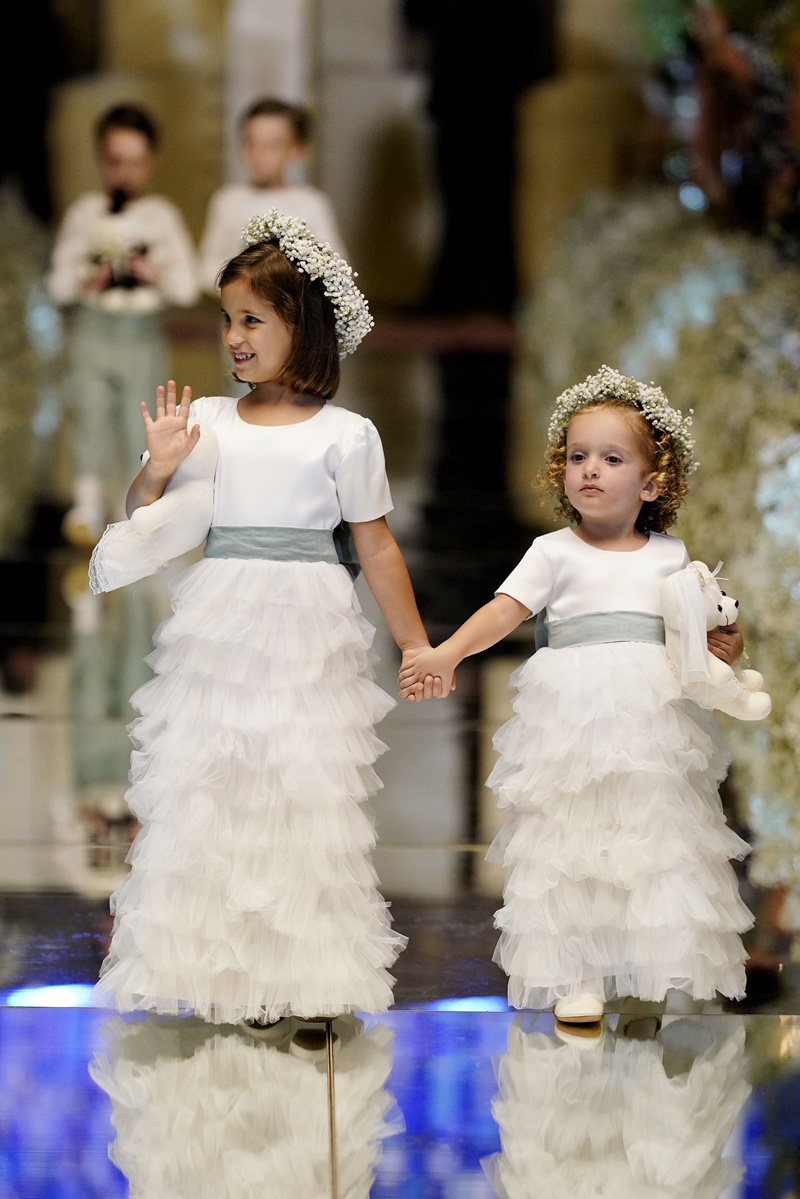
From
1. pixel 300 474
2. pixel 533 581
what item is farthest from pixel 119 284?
pixel 533 581

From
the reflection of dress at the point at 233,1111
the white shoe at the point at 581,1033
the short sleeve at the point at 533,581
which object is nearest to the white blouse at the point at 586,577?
the short sleeve at the point at 533,581

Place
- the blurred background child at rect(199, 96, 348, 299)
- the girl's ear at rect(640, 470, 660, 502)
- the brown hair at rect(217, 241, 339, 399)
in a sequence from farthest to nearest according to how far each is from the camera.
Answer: the blurred background child at rect(199, 96, 348, 299), the girl's ear at rect(640, 470, 660, 502), the brown hair at rect(217, 241, 339, 399)

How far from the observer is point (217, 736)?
331 cm

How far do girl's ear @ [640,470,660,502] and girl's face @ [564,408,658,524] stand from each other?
0.02m

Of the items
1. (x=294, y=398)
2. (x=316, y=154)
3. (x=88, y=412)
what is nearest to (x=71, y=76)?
(x=316, y=154)

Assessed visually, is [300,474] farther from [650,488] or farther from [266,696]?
[650,488]

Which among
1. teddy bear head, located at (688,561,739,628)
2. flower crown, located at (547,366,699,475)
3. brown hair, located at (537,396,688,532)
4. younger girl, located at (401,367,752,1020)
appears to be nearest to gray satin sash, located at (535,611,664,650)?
younger girl, located at (401,367,752,1020)

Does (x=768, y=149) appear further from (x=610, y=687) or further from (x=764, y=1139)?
(x=764, y=1139)

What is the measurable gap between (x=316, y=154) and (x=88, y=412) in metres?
9.02

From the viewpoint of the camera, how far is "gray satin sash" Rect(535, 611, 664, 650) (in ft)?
11.2

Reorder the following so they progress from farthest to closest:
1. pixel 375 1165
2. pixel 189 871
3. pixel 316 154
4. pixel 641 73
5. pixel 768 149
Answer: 1. pixel 316 154
2. pixel 641 73
3. pixel 768 149
4. pixel 189 871
5. pixel 375 1165

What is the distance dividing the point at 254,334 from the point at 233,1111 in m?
1.52

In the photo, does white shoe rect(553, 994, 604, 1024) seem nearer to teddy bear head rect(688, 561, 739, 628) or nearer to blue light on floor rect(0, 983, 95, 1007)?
teddy bear head rect(688, 561, 739, 628)

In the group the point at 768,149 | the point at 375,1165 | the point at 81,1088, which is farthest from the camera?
the point at 768,149
